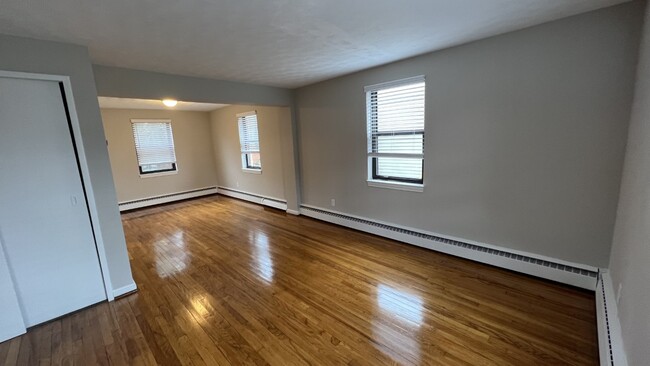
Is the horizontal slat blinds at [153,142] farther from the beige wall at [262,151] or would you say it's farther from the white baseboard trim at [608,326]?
the white baseboard trim at [608,326]

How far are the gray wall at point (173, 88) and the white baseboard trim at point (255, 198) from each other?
2.28 m

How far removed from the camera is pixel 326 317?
2.21 m

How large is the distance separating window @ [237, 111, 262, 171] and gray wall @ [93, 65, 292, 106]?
1.79m

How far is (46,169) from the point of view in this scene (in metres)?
2.24

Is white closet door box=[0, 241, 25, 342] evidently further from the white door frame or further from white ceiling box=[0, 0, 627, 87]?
white ceiling box=[0, 0, 627, 87]

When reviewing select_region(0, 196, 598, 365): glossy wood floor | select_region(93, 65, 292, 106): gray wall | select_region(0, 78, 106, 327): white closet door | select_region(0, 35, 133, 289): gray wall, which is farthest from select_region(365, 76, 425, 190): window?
select_region(0, 78, 106, 327): white closet door

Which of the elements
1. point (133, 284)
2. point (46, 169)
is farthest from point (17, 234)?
point (133, 284)

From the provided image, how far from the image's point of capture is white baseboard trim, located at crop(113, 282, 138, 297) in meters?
2.67

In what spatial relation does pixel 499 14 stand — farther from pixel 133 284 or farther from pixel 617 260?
pixel 133 284

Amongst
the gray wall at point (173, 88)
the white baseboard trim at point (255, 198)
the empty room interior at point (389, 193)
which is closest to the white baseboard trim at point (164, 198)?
the white baseboard trim at point (255, 198)

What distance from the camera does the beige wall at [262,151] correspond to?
5211 mm

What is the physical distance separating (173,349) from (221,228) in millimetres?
2860

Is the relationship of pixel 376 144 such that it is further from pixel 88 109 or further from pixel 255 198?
pixel 255 198

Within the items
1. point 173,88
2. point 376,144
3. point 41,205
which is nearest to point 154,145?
point 173,88
